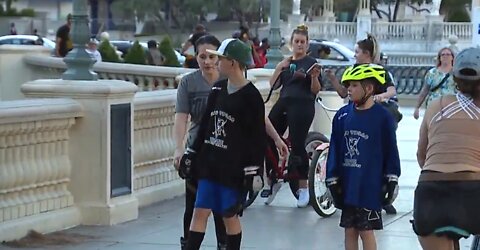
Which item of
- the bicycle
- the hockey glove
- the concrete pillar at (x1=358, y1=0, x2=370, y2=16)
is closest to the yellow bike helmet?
the hockey glove

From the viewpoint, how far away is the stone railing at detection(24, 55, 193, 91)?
55.7 ft

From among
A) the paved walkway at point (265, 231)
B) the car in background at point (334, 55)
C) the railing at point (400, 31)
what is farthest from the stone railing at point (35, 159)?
the railing at point (400, 31)

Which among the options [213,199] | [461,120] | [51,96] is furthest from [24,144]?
[461,120]

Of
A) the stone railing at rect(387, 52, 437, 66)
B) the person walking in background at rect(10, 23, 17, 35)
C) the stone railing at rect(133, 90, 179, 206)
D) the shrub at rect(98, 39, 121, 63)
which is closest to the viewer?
the stone railing at rect(133, 90, 179, 206)

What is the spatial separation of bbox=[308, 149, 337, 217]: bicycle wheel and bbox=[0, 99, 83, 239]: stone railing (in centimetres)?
236

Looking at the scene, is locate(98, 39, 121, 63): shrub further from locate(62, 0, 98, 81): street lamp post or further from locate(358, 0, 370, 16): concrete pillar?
locate(358, 0, 370, 16): concrete pillar

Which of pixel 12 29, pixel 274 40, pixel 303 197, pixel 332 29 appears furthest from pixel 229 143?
pixel 12 29

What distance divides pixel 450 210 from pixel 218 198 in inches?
81.3

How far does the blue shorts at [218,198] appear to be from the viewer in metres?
7.25

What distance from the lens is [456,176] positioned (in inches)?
223

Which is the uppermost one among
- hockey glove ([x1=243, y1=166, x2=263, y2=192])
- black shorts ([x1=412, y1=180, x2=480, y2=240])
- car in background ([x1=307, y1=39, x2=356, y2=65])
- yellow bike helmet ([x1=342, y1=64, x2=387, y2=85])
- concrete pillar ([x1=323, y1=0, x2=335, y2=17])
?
yellow bike helmet ([x1=342, y1=64, x2=387, y2=85])

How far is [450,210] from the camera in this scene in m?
5.66

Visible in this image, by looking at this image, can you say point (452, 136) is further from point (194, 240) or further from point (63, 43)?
point (63, 43)

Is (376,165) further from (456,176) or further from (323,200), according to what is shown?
(323,200)
